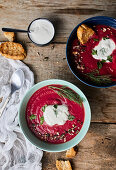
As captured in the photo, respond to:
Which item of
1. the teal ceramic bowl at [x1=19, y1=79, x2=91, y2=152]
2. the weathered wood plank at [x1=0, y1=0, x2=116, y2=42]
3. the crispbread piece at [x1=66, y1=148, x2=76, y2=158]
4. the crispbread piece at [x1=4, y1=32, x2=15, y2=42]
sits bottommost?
the crispbread piece at [x1=66, y1=148, x2=76, y2=158]

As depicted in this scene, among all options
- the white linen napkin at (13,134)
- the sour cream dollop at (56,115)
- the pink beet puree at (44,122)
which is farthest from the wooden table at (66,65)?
the sour cream dollop at (56,115)

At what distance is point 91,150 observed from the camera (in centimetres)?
221

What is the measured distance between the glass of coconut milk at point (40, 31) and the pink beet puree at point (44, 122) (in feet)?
1.63

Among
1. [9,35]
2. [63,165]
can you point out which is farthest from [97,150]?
[9,35]

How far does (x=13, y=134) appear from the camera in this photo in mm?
2166

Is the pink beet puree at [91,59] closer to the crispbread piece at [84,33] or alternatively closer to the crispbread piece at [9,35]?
the crispbread piece at [84,33]

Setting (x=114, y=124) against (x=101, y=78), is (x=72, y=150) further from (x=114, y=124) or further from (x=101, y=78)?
(x=101, y=78)

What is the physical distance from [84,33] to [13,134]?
1289 mm

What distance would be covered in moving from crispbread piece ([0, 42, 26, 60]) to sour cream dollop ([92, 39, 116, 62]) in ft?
2.51

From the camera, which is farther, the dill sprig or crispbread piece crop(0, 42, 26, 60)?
crispbread piece crop(0, 42, 26, 60)

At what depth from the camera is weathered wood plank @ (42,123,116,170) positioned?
2201mm

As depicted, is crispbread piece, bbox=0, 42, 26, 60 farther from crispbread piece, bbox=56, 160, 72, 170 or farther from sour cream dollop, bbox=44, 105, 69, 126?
crispbread piece, bbox=56, 160, 72, 170

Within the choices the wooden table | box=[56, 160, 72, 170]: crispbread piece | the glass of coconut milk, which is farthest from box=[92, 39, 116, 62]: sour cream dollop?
box=[56, 160, 72, 170]: crispbread piece

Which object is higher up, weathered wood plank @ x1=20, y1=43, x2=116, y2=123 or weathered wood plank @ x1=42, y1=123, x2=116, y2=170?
weathered wood plank @ x1=20, y1=43, x2=116, y2=123
